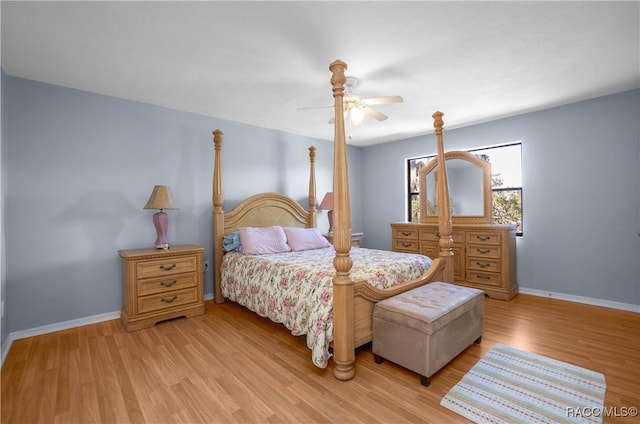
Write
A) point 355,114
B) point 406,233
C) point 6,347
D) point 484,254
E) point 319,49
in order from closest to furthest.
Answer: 1. point 319,49
2. point 6,347
3. point 355,114
4. point 484,254
5. point 406,233

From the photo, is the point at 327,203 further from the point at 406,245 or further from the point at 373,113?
the point at 373,113

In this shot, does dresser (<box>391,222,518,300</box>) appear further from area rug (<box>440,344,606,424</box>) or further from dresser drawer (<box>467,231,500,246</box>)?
area rug (<box>440,344,606,424</box>)

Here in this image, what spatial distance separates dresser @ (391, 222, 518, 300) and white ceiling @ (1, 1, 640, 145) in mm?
1639

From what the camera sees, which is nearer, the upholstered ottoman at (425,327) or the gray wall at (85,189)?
the upholstered ottoman at (425,327)

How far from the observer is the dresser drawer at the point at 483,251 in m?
3.85

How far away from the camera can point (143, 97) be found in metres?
3.31

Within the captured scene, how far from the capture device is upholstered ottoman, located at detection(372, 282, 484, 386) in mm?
1970

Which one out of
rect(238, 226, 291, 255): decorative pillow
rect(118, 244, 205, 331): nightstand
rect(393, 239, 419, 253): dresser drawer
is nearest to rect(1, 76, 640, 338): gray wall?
rect(118, 244, 205, 331): nightstand

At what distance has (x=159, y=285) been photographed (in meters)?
3.09

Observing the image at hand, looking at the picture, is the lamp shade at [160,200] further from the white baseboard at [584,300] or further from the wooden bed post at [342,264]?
the white baseboard at [584,300]

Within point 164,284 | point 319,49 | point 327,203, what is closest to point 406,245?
point 327,203

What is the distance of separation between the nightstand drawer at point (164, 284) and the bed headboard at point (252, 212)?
51 cm

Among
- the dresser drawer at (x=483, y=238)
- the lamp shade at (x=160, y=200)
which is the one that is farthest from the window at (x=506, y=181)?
the lamp shade at (x=160, y=200)

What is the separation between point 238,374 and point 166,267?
1548 millimetres
